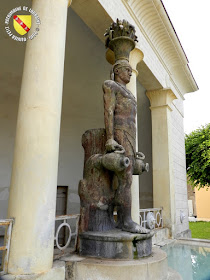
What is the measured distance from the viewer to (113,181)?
133 inches

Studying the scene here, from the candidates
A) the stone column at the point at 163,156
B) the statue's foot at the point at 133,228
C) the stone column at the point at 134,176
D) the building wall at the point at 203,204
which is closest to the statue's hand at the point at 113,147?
the statue's foot at the point at 133,228

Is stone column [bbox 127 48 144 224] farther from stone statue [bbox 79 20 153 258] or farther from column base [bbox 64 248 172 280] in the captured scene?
column base [bbox 64 248 172 280]

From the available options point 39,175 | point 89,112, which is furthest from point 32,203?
point 89,112

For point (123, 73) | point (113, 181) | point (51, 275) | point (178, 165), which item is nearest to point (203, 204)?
point (178, 165)

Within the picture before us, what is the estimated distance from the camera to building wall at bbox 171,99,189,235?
7.92 m

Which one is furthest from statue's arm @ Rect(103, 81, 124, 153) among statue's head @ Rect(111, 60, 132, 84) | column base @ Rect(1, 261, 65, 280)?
column base @ Rect(1, 261, 65, 280)

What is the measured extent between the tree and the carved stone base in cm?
1249

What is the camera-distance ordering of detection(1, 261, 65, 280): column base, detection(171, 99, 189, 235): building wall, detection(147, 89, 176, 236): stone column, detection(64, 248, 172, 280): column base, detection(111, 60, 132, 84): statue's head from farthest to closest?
detection(171, 99, 189, 235): building wall
detection(147, 89, 176, 236): stone column
detection(111, 60, 132, 84): statue's head
detection(64, 248, 172, 280): column base
detection(1, 261, 65, 280): column base

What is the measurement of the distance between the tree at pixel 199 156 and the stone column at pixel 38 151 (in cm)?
1309

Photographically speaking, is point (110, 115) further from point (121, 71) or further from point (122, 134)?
Result: point (121, 71)

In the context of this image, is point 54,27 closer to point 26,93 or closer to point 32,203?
point 26,93

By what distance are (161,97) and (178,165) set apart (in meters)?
2.68

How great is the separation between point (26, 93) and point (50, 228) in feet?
5.09

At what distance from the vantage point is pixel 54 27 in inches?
121
